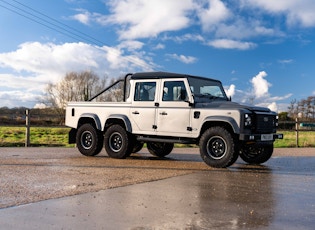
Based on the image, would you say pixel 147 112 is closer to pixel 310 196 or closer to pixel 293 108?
pixel 310 196

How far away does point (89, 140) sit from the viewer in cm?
1163

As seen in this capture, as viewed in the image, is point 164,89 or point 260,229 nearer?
point 260,229

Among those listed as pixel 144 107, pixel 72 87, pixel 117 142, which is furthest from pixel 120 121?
pixel 72 87

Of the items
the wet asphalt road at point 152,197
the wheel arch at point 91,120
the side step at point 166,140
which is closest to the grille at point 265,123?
the wet asphalt road at point 152,197

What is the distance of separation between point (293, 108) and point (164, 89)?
45881 millimetres

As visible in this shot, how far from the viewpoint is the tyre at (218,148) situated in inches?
351

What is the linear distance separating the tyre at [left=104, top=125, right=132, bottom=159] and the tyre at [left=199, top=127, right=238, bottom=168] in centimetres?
232

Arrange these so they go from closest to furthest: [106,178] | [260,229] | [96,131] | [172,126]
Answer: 1. [260,229]
2. [106,178]
3. [172,126]
4. [96,131]

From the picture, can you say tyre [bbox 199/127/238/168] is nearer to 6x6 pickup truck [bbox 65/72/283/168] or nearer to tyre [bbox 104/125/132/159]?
6x6 pickup truck [bbox 65/72/283/168]

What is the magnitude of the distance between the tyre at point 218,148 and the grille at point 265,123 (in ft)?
2.70

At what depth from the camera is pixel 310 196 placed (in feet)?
19.1

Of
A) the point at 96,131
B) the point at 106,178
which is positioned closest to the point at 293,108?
the point at 96,131

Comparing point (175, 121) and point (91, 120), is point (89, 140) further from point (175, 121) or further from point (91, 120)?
point (175, 121)

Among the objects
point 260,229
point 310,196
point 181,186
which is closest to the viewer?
point 260,229
